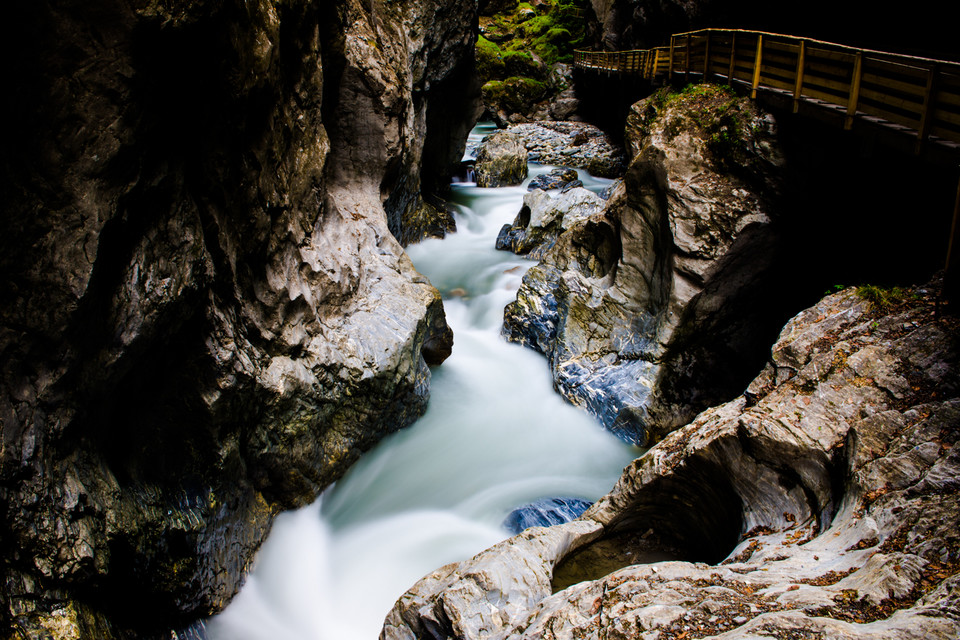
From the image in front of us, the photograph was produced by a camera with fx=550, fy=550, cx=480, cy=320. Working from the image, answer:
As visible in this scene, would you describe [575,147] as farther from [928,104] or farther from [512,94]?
[928,104]

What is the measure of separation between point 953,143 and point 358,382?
830 centimetres

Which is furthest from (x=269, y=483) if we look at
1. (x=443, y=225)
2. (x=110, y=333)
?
(x=443, y=225)

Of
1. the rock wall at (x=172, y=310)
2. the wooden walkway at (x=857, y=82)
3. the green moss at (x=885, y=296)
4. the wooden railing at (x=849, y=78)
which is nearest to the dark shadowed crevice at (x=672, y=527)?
the green moss at (x=885, y=296)

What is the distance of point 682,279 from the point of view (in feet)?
31.3

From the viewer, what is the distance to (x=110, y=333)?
482cm

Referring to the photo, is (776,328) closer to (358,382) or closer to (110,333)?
(358,382)

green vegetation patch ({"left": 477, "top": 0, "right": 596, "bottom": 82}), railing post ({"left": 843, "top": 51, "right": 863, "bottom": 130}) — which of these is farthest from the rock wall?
green vegetation patch ({"left": 477, "top": 0, "right": 596, "bottom": 82})

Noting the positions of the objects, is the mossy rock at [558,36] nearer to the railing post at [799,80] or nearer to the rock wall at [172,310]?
the rock wall at [172,310]

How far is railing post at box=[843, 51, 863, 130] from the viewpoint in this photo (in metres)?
7.88

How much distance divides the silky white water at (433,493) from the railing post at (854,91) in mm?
6183

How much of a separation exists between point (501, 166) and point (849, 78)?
1466cm

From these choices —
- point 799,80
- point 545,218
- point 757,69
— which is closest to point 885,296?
point 799,80

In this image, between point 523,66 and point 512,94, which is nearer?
point 512,94

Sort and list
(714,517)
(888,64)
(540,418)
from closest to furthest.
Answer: (714,517) → (888,64) → (540,418)
